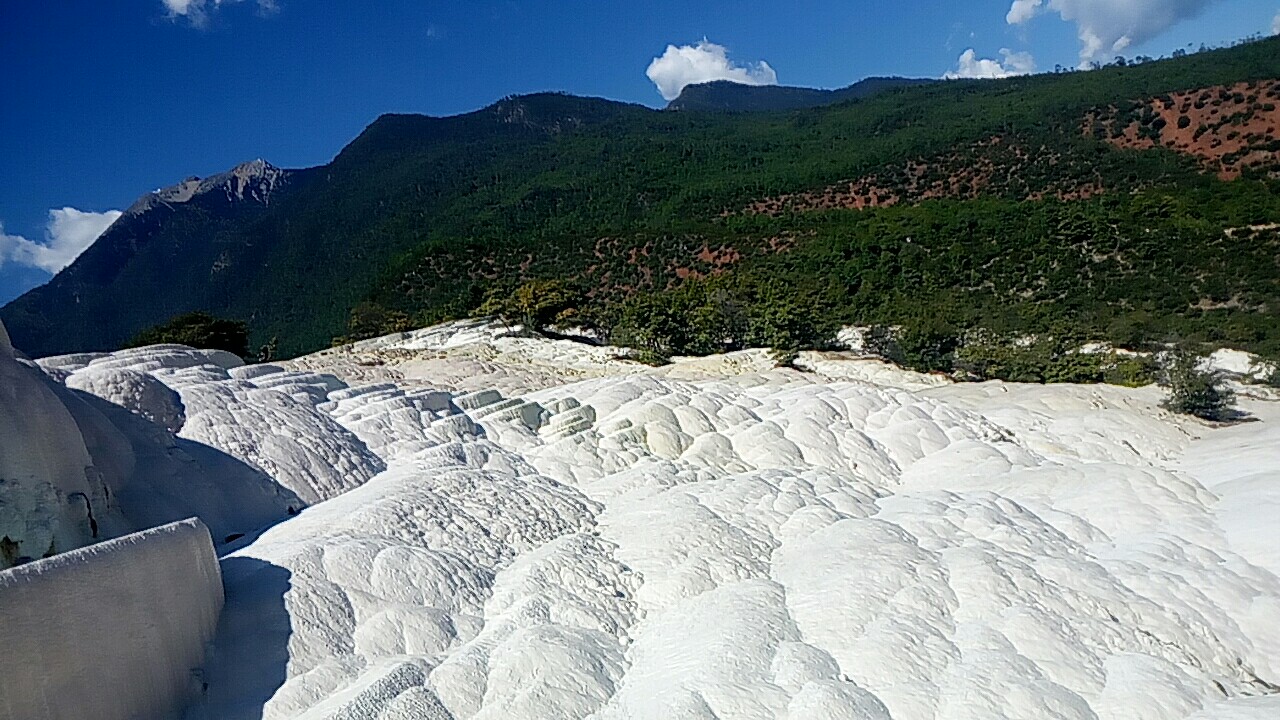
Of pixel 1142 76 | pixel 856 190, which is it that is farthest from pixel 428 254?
pixel 1142 76

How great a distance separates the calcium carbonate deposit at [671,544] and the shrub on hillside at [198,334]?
637 inches

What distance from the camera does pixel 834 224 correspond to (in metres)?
49.2

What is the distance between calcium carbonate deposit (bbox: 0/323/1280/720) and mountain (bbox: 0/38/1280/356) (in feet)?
48.0

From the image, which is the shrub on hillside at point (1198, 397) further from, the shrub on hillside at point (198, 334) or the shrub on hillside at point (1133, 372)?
the shrub on hillside at point (198, 334)

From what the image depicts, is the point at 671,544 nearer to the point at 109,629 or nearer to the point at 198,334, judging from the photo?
the point at 109,629

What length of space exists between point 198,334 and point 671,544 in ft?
80.0

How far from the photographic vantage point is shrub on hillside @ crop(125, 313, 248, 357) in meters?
25.0

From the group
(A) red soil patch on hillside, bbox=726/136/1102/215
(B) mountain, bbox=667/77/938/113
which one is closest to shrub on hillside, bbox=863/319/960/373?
(A) red soil patch on hillside, bbox=726/136/1102/215

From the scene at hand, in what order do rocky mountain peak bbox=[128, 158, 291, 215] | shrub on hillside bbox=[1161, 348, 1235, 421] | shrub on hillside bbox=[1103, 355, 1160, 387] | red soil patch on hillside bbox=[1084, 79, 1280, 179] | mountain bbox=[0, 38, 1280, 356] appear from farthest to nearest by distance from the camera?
1. rocky mountain peak bbox=[128, 158, 291, 215]
2. red soil patch on hillside bbox=[1084, 79, 1280, 179]
3. mountain bbox=[0, 38, 1280, 356]
4. shrub on hillside bbox=[1103, 355, 1160, 387]
5. shrub on hillside bbox=[1161, 348, 1235, 421]

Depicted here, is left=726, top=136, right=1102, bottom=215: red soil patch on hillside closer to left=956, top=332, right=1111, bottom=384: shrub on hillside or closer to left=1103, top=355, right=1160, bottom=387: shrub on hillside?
left=956, top=332, right=1111, bottom=384: shrub on hillside

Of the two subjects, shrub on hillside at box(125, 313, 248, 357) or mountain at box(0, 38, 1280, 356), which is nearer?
shrub on hillside at box(125, 313, 248, 357)

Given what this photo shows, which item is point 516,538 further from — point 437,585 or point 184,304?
point 184,304

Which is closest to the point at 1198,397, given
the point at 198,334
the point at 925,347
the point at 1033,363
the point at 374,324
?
the point at 1033,363

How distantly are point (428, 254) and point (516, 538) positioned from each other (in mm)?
48258
